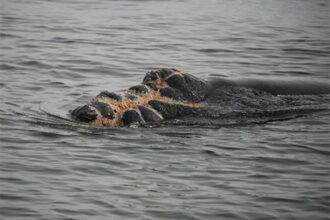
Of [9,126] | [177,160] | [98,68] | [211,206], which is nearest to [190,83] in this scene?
[177,160]

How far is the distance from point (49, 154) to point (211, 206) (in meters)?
2.34

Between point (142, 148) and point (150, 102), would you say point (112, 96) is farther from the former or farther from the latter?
point (142, 148)

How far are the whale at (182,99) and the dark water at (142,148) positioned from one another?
0.73 ft

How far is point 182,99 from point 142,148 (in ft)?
4.62

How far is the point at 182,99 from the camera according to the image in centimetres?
1018

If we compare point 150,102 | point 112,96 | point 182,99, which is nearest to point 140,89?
point 150,102

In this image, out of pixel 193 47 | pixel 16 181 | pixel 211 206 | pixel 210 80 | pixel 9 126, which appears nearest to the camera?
pixel 211 206

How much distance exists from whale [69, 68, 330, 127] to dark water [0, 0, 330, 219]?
22 centimetres

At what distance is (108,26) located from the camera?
19344 millimetres

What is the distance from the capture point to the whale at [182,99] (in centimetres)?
973

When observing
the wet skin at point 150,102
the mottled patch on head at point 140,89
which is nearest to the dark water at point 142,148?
the wet skin at point 150,102

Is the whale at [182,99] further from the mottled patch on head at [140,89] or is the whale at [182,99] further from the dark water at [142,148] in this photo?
the dark water at [142,148]

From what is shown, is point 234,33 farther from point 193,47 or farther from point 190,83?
point 190,83

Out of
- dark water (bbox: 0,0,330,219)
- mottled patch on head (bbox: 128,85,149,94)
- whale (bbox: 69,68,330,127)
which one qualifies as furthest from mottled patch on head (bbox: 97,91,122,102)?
dark water (bbox: 0,0,330,219)
